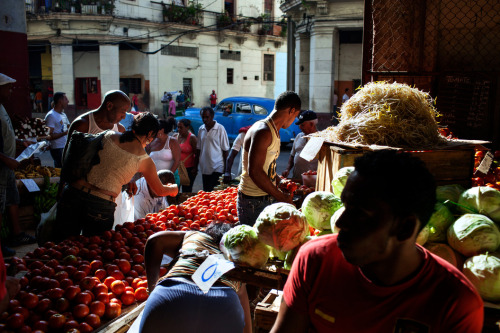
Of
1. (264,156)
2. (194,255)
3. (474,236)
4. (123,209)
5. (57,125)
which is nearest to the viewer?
(474,236)

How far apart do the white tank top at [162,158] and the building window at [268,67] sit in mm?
28355

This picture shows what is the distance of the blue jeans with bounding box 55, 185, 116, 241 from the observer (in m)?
3.86

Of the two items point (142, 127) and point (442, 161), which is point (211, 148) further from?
point (442, 161)

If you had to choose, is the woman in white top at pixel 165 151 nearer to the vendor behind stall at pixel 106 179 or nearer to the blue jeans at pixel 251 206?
the vendor behind stall at pixel 106 179

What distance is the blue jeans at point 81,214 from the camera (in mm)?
3861


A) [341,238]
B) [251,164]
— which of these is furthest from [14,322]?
[341,238]

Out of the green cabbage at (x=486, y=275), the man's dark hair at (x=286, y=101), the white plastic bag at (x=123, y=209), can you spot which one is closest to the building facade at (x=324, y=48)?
the white plastic bag at (x=123, y=209)

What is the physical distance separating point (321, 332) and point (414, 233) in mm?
514

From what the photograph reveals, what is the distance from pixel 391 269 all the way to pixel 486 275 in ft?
2.34

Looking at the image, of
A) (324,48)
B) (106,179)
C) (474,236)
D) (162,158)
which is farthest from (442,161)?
(324,48)

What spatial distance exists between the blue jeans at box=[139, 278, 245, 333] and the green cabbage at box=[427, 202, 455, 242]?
116 centimetres

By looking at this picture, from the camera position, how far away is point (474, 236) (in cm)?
204

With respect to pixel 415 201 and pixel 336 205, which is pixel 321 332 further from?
pixel 336 205

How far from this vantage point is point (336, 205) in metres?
2.38
